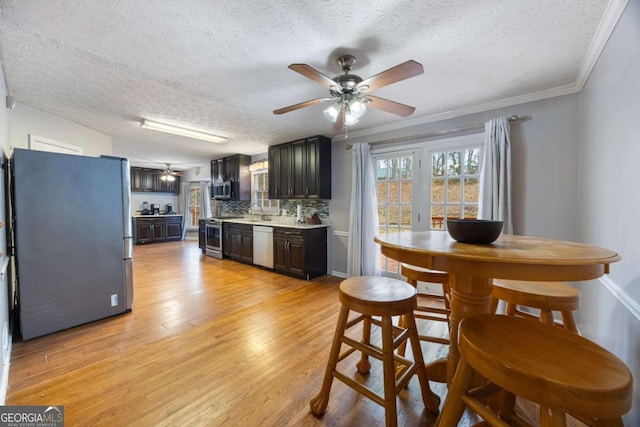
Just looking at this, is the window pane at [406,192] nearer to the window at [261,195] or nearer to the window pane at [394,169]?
the window pane at [394,169]

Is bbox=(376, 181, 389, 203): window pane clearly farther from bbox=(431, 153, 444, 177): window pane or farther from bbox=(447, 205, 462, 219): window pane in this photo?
bbox=(447, 205, 462, 219): window pane

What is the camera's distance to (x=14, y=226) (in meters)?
2.15

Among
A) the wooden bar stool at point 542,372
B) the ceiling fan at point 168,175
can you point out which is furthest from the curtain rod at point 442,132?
the ceiling fan at point 168,175

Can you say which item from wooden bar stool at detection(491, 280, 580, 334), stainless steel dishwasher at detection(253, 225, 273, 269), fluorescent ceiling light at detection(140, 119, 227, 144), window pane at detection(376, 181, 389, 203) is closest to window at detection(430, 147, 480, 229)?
window pane at detection(376, 181, 389, 203)

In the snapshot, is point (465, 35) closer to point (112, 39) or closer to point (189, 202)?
point (112, 39)

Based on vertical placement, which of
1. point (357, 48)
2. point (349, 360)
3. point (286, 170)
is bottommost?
point (349, 360)

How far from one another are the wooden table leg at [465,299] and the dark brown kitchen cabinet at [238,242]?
412 cm

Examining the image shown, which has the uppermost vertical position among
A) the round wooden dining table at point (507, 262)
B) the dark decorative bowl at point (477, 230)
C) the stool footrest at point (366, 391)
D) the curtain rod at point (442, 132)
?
the curtain rod at point (442, 132)

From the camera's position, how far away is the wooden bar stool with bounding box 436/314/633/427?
2.27ft

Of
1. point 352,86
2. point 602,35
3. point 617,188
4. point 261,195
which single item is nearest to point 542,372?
point 617,188

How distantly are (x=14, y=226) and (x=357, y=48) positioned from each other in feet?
10.2

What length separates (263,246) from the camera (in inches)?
187

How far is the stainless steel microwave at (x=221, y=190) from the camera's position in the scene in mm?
5912

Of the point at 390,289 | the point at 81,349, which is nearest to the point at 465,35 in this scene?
the point at 390,289
